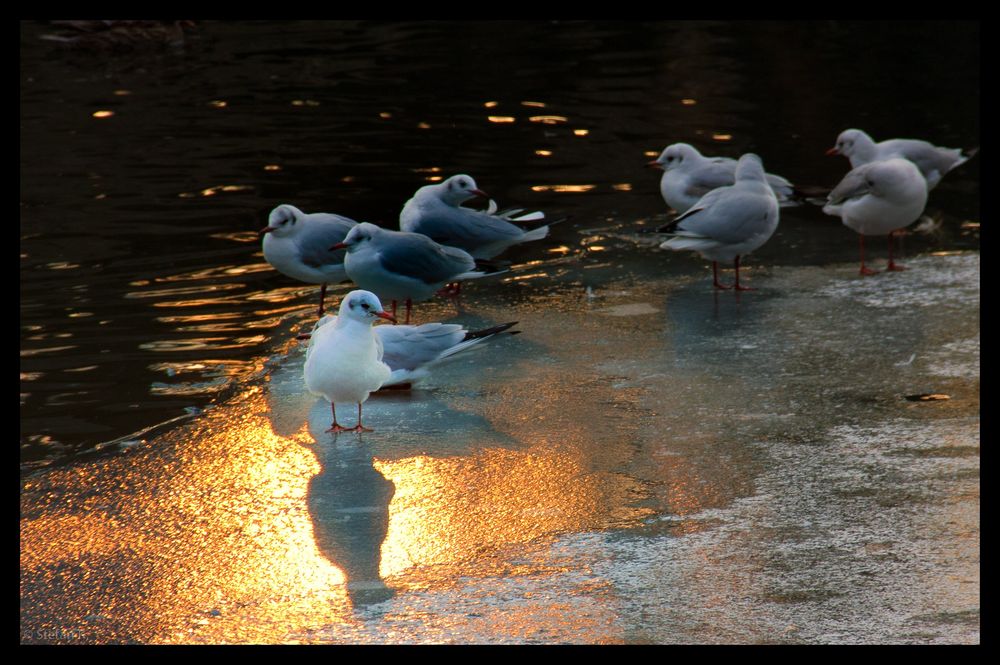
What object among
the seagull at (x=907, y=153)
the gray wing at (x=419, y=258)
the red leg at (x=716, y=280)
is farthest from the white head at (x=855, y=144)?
the gray wing at (x=419, y=258)

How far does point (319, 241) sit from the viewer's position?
820 cm

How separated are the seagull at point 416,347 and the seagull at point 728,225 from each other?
7.83ft

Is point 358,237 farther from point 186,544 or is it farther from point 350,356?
point 186,544

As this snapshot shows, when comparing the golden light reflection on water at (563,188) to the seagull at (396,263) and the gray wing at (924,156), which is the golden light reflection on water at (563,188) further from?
the seagull at (396,263)

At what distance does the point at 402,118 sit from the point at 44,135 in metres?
4.30

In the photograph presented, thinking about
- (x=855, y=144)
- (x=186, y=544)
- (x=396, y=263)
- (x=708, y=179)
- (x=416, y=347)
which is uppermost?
(x=855, y=144)

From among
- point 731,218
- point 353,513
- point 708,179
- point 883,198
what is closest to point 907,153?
point 883,198

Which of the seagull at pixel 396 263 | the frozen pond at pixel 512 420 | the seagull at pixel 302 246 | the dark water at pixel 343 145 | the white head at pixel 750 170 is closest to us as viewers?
the frozen pond at pixel 512 420

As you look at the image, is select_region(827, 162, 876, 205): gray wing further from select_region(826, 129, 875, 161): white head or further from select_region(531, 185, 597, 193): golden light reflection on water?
select_region(531, 185, 597, 193): golden light reflection on water

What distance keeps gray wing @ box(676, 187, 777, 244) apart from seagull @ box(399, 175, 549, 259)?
110 centimetres

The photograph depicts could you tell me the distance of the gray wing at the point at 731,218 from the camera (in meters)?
8.78

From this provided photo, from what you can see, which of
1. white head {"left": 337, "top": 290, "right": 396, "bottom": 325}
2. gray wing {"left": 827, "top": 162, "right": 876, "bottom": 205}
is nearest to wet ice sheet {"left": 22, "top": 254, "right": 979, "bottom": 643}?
white head {"left": 337, "top": 290, "right": 396, "bottom": 325}

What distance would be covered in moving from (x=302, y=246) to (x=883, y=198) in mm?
4333

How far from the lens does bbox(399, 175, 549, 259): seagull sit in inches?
349
